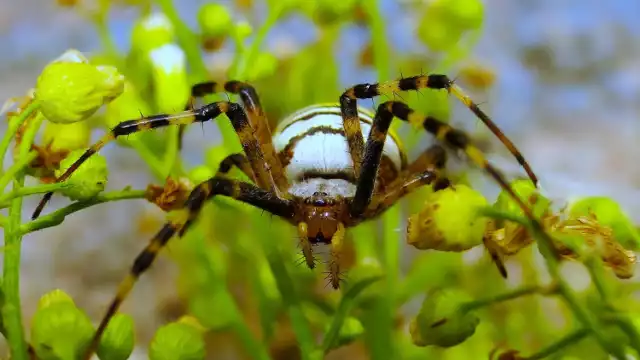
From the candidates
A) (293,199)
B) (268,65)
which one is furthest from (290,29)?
(293,199)

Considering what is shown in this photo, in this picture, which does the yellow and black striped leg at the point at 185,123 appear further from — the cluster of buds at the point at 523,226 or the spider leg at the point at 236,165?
the cluster of buds at the point at 523,226

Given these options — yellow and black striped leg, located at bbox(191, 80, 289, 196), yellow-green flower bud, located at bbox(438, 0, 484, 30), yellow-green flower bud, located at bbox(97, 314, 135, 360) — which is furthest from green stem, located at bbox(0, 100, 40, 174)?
yellow-green flower bud, located at bbox(438, 0, 484, 30)

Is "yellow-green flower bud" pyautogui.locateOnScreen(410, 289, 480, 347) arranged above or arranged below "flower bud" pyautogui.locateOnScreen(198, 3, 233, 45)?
below

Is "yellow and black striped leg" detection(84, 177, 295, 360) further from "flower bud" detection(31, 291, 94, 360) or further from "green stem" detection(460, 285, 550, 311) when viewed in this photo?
"green stem" detection(460, 285, 550, 311)

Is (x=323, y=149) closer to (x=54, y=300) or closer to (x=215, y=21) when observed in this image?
(x=215, y=21)

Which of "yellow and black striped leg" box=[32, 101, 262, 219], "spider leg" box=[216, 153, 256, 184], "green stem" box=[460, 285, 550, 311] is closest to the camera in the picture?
"green stem" box=[460, 285, 550, 311]

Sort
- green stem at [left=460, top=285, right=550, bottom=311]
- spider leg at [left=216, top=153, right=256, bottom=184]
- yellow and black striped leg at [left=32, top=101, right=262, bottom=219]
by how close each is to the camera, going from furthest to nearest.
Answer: spider leg at [left=216, top=153, right=256, bottom=184] < yellow and black striped leg at [left=32, top=101, right=262, bottom=219] < green stem at [left=460, top=285, right=550, bottom=311]

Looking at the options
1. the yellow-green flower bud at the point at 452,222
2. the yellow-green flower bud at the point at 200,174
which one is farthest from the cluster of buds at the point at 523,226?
the yellow-green flower bud at the point at 200,174
